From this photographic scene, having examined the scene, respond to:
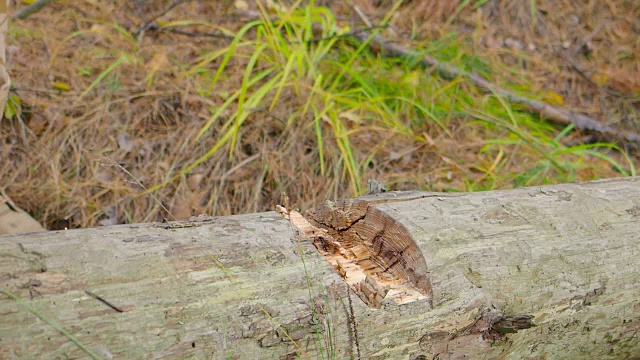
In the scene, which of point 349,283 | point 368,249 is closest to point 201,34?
point 368,249

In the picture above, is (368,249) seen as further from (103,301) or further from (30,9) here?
(30,9)

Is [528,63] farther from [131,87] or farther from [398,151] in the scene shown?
[131,87]

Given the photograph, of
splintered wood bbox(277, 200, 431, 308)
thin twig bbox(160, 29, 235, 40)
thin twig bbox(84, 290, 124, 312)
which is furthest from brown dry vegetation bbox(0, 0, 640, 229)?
thin twig bbox(84, 290, 124, 312)

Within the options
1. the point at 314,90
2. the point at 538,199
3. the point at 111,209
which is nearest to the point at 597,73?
the point at 314,90

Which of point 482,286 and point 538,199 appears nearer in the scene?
point 482,286

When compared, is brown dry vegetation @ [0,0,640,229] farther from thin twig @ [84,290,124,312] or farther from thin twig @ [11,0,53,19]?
thin twig @ [84,290,124,312]

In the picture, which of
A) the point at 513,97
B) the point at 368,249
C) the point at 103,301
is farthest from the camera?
the point at 513,97

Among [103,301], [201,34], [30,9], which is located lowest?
[103,301]
